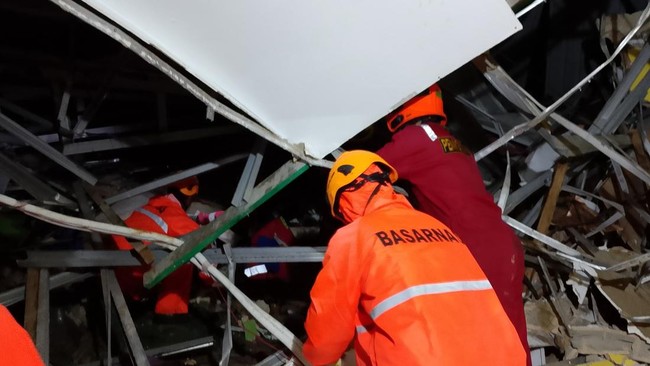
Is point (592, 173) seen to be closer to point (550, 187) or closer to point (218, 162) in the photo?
point (550, 187)

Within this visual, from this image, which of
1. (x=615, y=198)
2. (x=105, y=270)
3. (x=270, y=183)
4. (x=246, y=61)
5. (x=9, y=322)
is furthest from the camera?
(x=615, y=198)

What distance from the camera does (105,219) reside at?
132 inches

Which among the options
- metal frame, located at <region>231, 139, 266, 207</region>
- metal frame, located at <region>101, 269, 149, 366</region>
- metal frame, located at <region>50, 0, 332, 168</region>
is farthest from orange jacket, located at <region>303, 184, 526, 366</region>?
metal frame, located at <region>101, 269, 149, 366</region>

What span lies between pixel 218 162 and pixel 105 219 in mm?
732

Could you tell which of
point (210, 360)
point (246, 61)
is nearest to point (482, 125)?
point (246, 61)

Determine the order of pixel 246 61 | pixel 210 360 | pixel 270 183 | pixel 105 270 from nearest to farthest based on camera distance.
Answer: pixel 246 61, pixel 270 183, pixel 105 270, pixel 210 360

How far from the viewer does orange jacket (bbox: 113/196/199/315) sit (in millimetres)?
3543

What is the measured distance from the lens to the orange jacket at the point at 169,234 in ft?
11.6

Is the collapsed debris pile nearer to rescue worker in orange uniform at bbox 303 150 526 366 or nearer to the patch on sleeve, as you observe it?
the patch on sleeve

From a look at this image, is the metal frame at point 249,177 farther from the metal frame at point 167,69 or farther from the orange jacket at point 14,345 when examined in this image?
the orange jacket at point 14,345

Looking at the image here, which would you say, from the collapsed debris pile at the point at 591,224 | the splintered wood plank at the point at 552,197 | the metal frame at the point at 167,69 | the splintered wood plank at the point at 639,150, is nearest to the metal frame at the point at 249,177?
the metal frame at the point at 167,69

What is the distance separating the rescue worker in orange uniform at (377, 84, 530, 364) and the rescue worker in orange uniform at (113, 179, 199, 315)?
1470mm

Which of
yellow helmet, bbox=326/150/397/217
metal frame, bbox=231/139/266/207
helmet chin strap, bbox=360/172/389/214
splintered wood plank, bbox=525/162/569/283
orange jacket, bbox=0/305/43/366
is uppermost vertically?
orange jacket, bbox=0/305/43/366

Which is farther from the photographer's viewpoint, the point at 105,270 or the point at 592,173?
the point at 592,173
